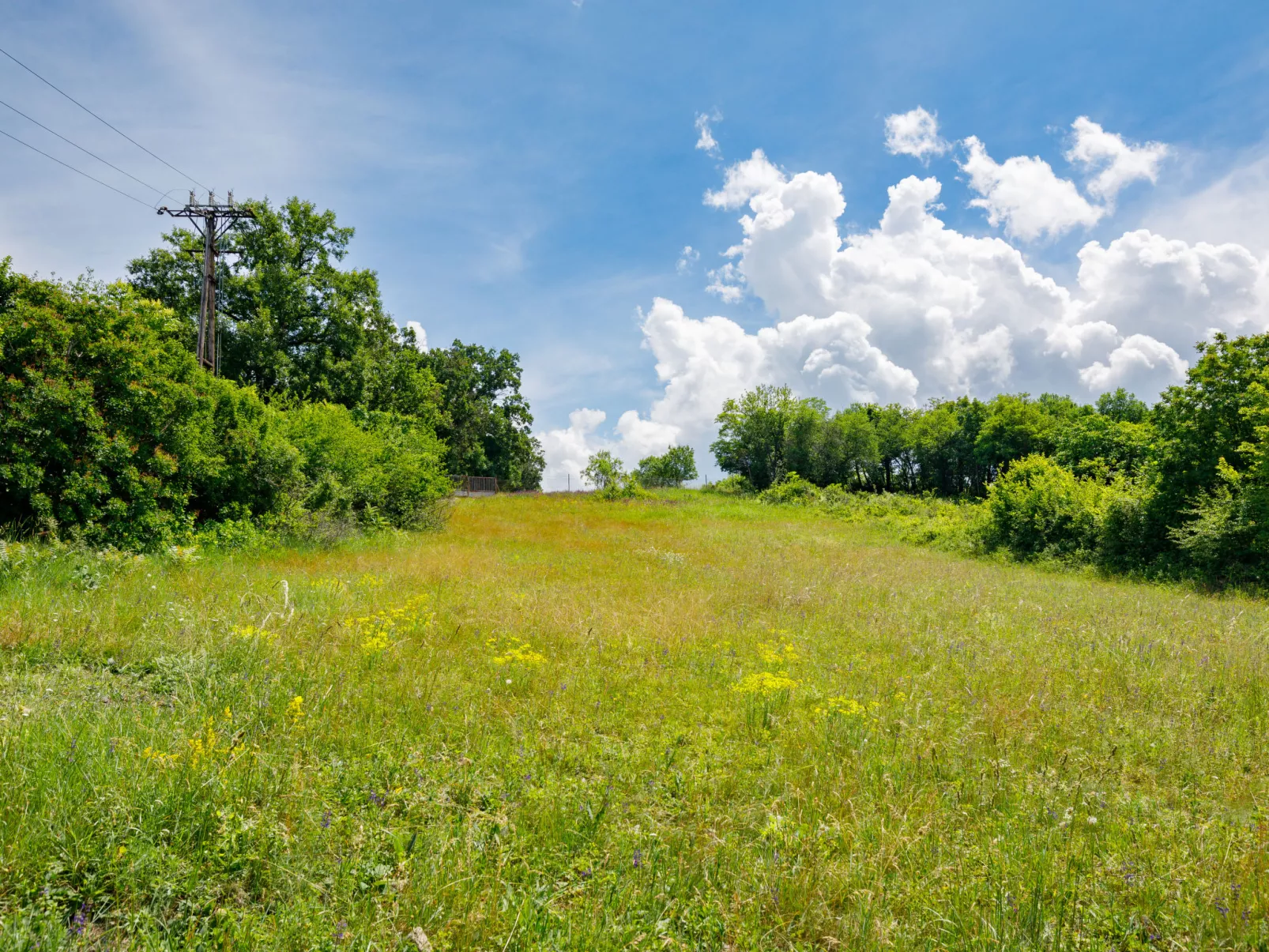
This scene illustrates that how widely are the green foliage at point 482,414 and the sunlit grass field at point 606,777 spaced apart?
47.2 meters

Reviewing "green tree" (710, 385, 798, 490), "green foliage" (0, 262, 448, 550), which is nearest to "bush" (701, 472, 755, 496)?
"green tree" (710, 385, 798, 490)

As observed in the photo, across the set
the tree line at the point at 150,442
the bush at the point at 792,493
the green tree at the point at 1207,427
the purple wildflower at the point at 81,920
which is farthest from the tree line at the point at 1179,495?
the tree line at the point at 150,442

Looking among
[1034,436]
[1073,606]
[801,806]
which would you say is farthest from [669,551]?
[1034,436]

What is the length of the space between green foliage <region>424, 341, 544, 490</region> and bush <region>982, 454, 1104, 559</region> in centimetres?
4375

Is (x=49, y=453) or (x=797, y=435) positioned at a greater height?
(x=797, y=435)

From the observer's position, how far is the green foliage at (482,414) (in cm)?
5475

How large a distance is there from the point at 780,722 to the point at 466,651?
11.9 ft

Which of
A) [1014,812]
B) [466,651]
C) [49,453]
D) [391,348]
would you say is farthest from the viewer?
[391,348]

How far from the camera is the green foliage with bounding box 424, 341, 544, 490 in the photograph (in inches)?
Result: 2156

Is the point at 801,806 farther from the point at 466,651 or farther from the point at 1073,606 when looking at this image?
the point at 1073,606

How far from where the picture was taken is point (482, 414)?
2254 inches

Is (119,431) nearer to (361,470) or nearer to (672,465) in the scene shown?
(361,470)

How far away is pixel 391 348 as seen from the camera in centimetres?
3712

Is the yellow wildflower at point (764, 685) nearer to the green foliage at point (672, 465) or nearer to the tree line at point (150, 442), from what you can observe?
the tree line at point (150, 442)
